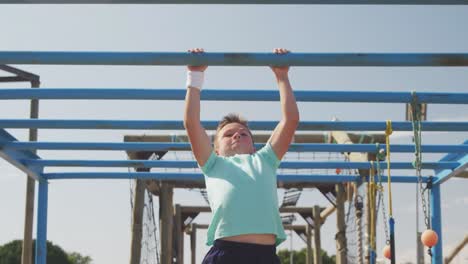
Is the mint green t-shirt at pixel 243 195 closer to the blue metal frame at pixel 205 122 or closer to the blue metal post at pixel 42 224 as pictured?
the blue metal frame at pixel 205 122

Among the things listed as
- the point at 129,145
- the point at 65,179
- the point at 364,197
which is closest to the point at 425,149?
the point at 364,197

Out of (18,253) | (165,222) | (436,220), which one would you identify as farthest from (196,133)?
(18,253)

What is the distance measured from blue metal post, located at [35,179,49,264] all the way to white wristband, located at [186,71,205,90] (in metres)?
3.57

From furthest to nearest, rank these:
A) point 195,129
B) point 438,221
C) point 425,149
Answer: point 438,221, point 425,149, point 195,129

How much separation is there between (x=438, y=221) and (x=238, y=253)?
3920 mm

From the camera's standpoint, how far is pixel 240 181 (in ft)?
10.3

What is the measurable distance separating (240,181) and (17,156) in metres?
3.54

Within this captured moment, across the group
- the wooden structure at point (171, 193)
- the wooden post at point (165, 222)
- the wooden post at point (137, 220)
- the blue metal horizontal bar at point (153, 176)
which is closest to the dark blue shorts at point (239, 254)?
the blue metal horizontal bar at point (153, 176)

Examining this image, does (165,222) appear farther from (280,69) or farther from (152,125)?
(280,69)

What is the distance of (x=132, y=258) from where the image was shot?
7664 mm

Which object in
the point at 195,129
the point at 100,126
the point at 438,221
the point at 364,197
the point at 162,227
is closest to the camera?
the point at 195,129

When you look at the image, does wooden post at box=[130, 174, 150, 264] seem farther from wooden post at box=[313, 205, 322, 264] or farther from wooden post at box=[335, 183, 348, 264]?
wooden post at box=[313, 205, 322, 264]

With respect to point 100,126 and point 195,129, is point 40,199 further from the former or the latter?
point 195,129

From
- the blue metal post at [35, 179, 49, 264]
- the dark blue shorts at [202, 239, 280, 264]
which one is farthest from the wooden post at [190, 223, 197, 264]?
the dark blue shorts at [202, 239, 280, 264]
